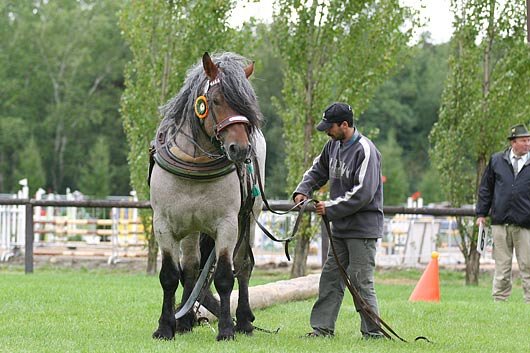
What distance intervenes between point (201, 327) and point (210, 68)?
236 cm

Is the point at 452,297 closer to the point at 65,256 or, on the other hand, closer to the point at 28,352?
the point at 28,352

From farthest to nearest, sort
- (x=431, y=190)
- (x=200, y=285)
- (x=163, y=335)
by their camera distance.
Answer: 1. (x=431, y=190)
2. (x=200, y=285)
3. (x=163, y=335)

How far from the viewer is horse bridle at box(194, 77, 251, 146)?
21.9 ft

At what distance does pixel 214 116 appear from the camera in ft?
22.5

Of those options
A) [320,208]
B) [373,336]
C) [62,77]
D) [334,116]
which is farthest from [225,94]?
[62,77]

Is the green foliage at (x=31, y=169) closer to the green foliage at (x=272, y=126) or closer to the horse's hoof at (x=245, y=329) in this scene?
the green foliage at (x=272, y=126)

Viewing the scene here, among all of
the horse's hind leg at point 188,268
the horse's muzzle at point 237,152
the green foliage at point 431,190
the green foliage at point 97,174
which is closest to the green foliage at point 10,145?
the green foliage at point 97,174

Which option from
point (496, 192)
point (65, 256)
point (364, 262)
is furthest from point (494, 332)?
point (65, 256)

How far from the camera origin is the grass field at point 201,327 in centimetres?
669

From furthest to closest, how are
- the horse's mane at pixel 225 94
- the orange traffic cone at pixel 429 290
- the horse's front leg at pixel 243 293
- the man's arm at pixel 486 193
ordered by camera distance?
the orange traffic cone at pixel 429 290, the man's arm at pixel 486 193, the horse's front leg at pixel 243 293, the horse's mane at pixel 225 94

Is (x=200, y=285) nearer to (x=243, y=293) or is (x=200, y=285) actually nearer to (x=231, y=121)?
(x=243, y=293)

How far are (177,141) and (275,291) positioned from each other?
10.7ft

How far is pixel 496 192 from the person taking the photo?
11547 mm

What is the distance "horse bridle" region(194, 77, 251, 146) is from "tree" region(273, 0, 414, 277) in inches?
343
